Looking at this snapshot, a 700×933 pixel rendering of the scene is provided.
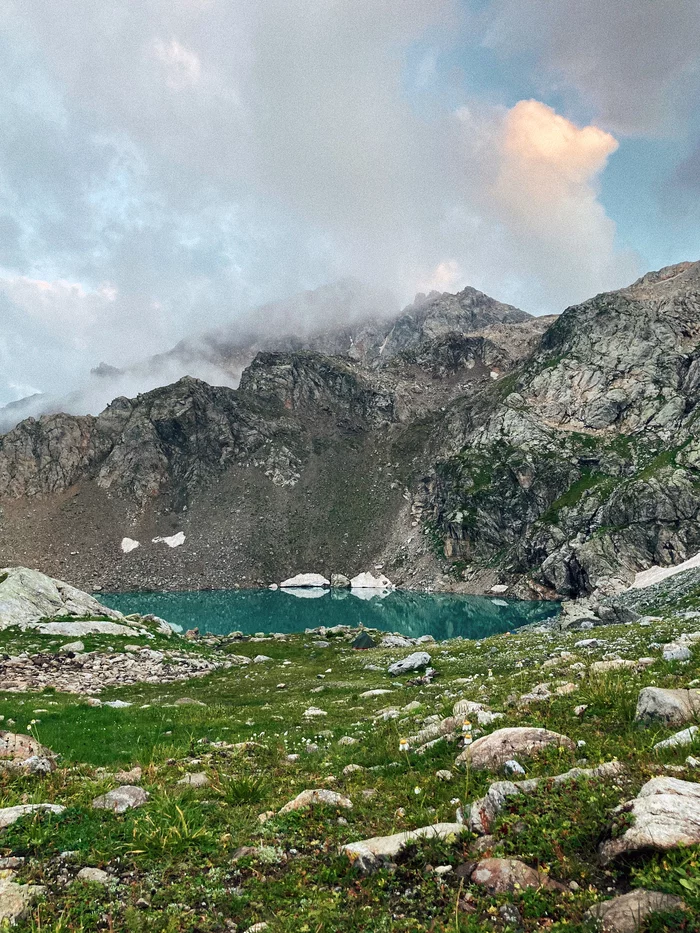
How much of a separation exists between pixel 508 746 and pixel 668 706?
10.4ft

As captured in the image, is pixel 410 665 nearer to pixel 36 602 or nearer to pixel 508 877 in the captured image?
pixel 508 877

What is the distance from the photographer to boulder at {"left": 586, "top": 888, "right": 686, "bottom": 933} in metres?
4.17

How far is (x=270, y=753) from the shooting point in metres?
12.8

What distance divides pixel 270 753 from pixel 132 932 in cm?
806

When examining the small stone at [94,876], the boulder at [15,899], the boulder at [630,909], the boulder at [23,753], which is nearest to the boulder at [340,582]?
the boulder at [23,753]

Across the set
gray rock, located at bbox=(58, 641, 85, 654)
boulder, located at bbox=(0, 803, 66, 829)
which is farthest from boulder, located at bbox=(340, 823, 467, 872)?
gray rock, located at bbox=(58, 641, 85, 654)

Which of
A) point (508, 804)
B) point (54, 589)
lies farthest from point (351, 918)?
point (54, 589)

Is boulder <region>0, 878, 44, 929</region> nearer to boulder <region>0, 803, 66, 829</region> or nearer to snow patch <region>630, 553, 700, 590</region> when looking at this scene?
boulder <region>0, 803, 66, 829</region>

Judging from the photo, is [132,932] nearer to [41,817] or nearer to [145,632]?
[41,817]

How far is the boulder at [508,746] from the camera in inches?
338

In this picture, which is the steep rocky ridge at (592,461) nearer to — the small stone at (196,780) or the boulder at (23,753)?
the small stone at (196,780)

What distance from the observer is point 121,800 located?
8.57 metres

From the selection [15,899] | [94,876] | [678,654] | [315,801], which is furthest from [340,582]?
[15,899]

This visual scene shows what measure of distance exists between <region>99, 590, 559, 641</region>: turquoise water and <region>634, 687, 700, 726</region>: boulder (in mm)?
76445
